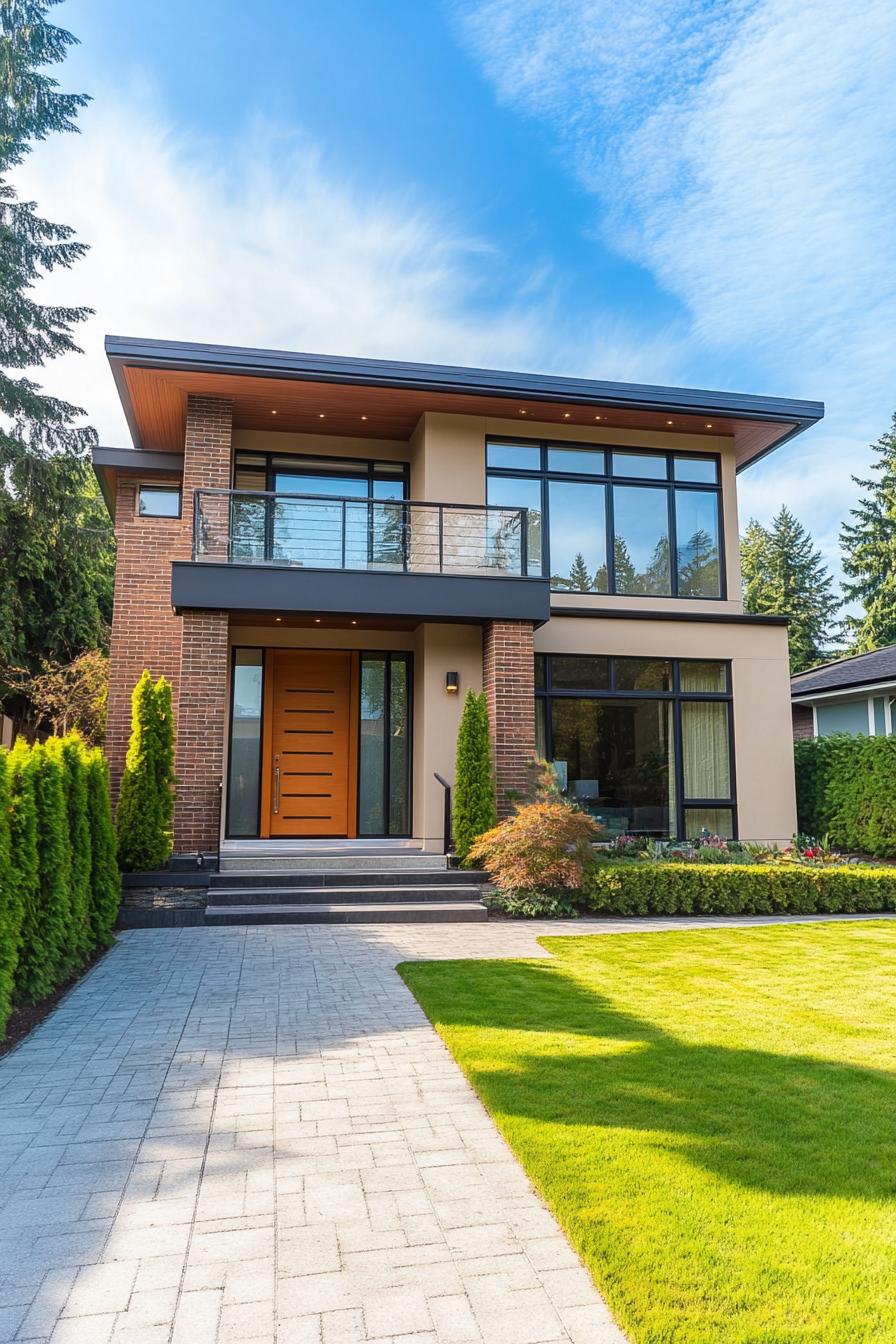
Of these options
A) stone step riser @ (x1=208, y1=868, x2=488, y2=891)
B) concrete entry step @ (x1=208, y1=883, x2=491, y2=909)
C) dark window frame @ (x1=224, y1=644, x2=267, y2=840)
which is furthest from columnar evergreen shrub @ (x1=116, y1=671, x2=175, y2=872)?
dark window frame @ (x1=224, y1=644, x2=267, y2=840)

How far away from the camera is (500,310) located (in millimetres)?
18422

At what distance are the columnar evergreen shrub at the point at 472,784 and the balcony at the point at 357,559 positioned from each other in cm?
154

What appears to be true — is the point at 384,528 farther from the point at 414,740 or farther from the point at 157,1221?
the point at 157,1221

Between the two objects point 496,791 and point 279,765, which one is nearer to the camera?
point 496,791

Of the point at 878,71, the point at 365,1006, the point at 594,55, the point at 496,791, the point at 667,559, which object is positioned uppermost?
the point at 594,55

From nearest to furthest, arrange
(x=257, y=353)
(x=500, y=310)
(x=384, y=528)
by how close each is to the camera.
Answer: (x=257, y=353) < (x=384, y=528) < (x=500, y=310)

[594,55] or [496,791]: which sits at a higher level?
[594,55]

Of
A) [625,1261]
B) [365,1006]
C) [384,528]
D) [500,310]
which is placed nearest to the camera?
Answer: [625,1261]

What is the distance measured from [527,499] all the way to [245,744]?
18.8 feet

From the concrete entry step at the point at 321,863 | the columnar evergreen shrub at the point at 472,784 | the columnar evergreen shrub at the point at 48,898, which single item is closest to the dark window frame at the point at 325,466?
the columnar evergreen shrub at the point at 472,784

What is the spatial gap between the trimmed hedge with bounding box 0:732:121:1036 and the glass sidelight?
5043mm

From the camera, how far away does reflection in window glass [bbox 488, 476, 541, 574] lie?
42.6 feet

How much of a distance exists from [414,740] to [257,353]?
19.2ft

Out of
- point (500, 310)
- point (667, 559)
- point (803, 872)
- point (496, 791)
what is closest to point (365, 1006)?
point (496, 791)
